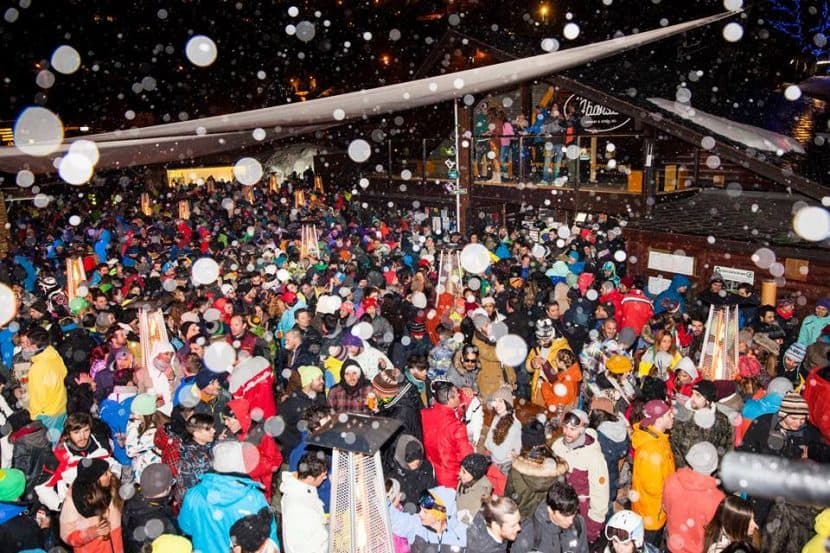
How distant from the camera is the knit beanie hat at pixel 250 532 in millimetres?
3084

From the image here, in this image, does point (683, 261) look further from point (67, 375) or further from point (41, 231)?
point (41, 231)

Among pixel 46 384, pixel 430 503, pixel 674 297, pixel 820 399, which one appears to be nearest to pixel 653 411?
pixel 820 399

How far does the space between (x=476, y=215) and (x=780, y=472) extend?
1123cm

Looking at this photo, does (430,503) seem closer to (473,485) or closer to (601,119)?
(473,485)

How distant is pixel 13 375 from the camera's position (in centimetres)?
619

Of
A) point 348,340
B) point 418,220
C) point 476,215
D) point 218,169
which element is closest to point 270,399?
point 348,340

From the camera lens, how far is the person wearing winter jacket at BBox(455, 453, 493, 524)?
3.74 m

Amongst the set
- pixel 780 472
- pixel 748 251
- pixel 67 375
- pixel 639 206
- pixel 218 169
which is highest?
pixel 218 169

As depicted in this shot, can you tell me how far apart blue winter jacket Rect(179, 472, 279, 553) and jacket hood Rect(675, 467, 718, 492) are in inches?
109

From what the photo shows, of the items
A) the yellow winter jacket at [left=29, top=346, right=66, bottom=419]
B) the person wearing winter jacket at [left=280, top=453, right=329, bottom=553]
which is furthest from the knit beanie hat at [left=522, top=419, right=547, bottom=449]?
the yellow winter jacket at [left=29, top=346, right=66, bottom=419]

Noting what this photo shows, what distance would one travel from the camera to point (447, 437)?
4.62m

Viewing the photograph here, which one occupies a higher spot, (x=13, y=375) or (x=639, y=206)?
(x=639, y=206)

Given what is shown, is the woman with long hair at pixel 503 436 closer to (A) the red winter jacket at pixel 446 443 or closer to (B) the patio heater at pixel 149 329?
(A) the red winter jacket at pixel 446 443

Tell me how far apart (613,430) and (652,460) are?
1.19 ft
